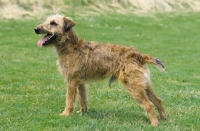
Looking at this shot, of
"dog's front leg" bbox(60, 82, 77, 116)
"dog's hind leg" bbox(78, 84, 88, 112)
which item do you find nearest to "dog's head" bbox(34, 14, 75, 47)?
"dog's front leg" bbox(60, 82, 77, 116)

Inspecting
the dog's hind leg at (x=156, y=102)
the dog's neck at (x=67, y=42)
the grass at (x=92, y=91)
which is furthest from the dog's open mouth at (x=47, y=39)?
the dog's hind leg at (x=156, y=102)

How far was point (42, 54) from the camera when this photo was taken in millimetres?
17359

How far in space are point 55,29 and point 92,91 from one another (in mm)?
2923

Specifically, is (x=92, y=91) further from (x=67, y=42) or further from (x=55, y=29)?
(x=55, y=29)

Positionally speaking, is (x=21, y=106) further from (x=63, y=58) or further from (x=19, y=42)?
(x=19, y=42)

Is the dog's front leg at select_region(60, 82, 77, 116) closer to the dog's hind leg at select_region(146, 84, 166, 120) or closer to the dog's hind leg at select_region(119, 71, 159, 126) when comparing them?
the dog's hind leg at select_region(119, 71, 159, 126)

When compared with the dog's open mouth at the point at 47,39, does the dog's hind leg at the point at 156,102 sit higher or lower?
lower

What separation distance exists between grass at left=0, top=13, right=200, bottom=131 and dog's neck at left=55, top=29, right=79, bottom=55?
52.7 inches

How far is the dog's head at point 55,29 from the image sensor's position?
810cm

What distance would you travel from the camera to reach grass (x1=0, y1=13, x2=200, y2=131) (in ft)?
25.0

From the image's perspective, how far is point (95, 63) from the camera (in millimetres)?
8055

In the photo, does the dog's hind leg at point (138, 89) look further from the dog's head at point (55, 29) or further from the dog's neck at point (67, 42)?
the dog's head at point (55, 29)

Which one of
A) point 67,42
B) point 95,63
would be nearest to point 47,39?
point 67,42

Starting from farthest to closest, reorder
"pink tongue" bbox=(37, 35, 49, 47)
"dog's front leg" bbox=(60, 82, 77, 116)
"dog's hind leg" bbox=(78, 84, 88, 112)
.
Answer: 1. "dog's hind leg" bbox=(78, 84, 88, 112)
2. "dog's front leg" bbox=(60, 82, 77, 116)
3. "pink tongue" bbox=(37, 35, 49, 47)
